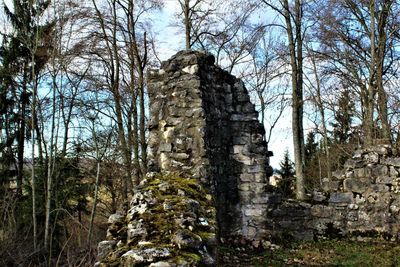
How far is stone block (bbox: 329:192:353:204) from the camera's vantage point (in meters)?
8.17

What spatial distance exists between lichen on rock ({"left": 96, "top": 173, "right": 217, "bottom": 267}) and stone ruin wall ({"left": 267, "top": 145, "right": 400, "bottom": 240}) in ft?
13.6

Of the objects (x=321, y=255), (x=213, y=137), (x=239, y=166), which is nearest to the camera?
(x=321, y=255)

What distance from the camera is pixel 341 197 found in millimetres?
8203

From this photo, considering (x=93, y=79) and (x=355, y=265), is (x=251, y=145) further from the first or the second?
(x=93, y=79)

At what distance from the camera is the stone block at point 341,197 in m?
8.17

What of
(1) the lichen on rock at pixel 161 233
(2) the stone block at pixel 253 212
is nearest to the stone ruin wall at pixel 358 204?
(2) the stone block at pixel 253 212

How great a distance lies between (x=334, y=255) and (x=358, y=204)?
1.66 metres

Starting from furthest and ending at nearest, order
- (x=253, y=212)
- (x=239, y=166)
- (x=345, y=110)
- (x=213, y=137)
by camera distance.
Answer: (x=345, y=110), (x=239, y=166), (x=253, y=212), (x=213, y=137)

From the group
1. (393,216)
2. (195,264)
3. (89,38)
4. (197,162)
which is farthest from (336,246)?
(89,38)

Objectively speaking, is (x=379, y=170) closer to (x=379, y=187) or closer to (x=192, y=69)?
(x=379, y=187)

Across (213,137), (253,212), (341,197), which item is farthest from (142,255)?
(341,197)

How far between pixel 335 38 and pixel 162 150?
10.7 meters

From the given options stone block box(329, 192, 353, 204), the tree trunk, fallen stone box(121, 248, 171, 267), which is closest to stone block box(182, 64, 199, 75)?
stone block box(329, 192, 353, 204)

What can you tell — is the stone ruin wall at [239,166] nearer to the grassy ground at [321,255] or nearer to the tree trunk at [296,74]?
the grassy ground at [321,255]
